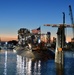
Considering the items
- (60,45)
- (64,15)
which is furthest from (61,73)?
(64,15)

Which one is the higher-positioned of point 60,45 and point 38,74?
point 60,45

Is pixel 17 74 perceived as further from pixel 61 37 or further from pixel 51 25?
pixel 51 25

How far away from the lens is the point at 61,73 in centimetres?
11281

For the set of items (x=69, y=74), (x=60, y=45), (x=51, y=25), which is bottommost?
(x=69, y=74)

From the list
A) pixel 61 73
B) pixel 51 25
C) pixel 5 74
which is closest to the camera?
pixel 5 74

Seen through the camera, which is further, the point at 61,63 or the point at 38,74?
the point at 61,63

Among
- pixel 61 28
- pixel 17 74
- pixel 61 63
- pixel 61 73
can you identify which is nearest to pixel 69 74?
pixel 61 73

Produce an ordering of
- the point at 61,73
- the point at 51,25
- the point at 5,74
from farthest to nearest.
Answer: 1. the point at 51,25
2. the point at 61,73
3. the point at 5,74

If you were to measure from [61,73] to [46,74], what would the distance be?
6081 millimetres

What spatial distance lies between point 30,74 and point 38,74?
111 inches

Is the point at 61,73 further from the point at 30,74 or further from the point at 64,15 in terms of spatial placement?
the point at 64,15

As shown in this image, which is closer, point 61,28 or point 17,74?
point 17,74

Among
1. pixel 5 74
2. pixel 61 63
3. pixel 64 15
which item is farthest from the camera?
pixel 64 15

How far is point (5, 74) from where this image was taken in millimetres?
105625
